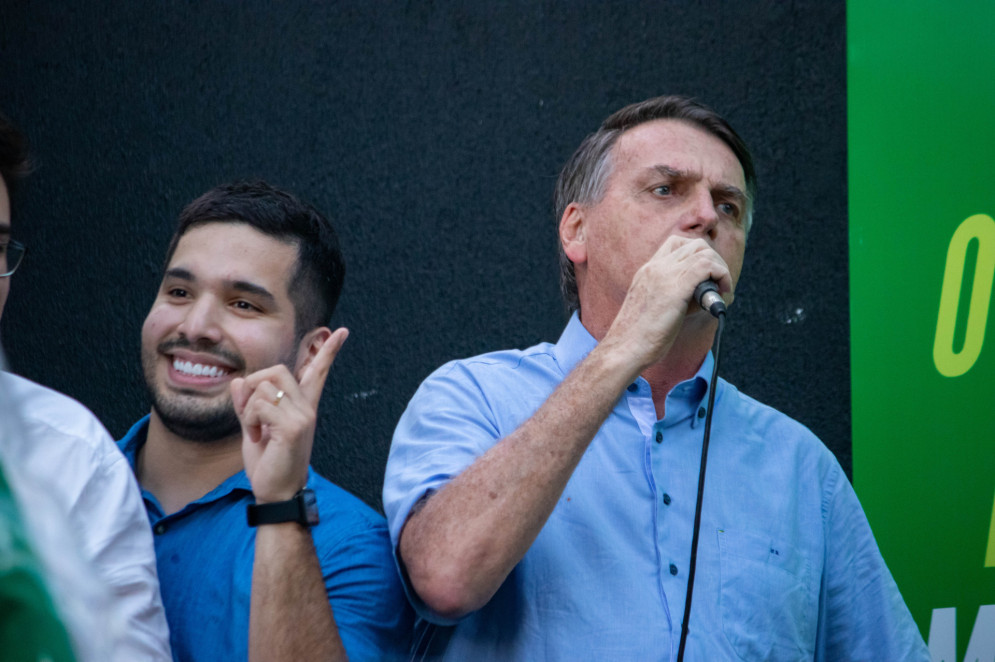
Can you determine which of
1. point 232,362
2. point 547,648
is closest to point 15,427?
point 547,648

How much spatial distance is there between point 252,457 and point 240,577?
23 cm

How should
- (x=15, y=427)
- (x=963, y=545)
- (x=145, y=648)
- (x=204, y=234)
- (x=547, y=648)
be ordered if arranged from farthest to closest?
(x=963, y=545), (x=204, y=234), (x=547, y=648), (x=145, y=648), (x=15, y=427)

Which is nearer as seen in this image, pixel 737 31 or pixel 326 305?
pixel 326 305

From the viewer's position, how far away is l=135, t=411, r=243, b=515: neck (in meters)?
1.70

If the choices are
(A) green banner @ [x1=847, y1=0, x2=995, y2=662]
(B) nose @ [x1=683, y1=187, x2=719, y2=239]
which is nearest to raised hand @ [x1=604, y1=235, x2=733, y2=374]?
(B) nose @ [x1=683, y1=187, x2=719, y2=239]

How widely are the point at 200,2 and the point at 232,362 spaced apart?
1.25 m

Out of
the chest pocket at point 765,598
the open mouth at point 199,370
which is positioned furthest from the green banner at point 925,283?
the open mouth at point 199,370

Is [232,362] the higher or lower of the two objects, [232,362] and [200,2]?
the lower

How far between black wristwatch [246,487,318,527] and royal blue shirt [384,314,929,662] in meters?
0.13

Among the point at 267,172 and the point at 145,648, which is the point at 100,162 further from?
the point at 145,648

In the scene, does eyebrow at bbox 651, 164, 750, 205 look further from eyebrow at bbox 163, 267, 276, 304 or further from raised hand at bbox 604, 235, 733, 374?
eyebrow at bbox 163, 267, 276, 304

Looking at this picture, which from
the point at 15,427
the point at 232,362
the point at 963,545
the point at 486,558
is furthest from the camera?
the point at 963,545

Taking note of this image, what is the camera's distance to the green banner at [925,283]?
90.7 inches

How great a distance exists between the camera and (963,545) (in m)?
2.30
